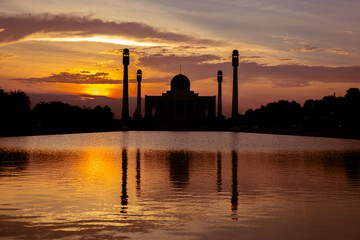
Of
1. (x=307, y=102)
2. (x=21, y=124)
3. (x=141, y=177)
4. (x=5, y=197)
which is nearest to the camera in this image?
(x=5, y=197)

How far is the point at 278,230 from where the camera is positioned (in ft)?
33.0

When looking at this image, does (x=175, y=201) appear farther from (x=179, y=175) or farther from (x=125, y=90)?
(x=125, y=90)

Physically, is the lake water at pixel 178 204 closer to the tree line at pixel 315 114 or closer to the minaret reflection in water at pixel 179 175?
the minaret reflection in water at pixel 179 175

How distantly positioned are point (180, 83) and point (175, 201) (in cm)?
17853

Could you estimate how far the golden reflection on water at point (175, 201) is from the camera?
33.8ft

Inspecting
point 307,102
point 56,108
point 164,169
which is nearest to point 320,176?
point 164,169

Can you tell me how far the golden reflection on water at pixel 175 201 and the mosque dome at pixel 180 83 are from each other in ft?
555

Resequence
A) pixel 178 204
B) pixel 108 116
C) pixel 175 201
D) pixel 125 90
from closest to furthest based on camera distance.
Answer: pixel 178 204 < pixel 175 201 < pixel 125 90 < pixel 108 116

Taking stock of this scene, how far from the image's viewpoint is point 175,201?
538 inches

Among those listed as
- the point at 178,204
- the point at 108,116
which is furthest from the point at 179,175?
the point at 108,116

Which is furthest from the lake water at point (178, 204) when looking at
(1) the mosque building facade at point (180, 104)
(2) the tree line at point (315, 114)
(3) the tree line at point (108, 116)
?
(1) the mosque building facade at point (180, 104)

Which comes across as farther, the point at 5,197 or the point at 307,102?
the point at 307,102

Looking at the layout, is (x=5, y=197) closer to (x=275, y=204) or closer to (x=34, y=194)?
(x=34, y=194)

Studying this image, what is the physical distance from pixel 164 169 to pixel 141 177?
351 cm
